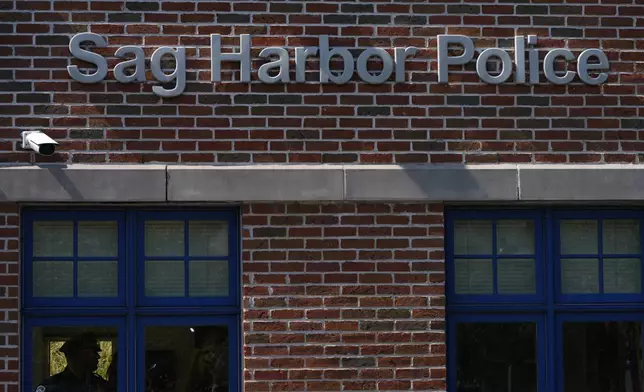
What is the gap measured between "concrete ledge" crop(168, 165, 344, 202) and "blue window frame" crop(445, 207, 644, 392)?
0.99 m

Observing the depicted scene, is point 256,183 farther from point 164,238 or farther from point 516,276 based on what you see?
point 516,276

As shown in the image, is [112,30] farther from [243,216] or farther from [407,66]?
[407,66]

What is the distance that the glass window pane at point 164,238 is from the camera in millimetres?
7785

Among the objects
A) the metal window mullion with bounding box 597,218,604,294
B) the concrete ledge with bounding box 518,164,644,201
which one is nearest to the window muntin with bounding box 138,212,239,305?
the concrete ledge with bounding box 518,164,644,201

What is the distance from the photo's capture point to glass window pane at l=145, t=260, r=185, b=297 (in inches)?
306

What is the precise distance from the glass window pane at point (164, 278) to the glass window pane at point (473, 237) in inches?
81.5

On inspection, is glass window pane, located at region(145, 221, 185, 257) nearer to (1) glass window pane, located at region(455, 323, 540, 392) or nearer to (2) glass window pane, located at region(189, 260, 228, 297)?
(2) glass window pane, located at region(189, 260, 228, 297)

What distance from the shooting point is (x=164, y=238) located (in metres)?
7.80

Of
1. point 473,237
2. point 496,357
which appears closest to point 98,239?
point 473,237

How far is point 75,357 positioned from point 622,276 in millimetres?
4134

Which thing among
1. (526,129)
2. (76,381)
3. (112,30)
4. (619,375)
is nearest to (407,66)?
(526,129)

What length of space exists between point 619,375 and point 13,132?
483 centimetres

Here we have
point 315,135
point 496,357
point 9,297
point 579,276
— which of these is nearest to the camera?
point 9,297

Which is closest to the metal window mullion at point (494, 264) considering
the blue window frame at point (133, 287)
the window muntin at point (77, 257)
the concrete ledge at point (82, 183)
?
the blue window frame at point (133, 287)
